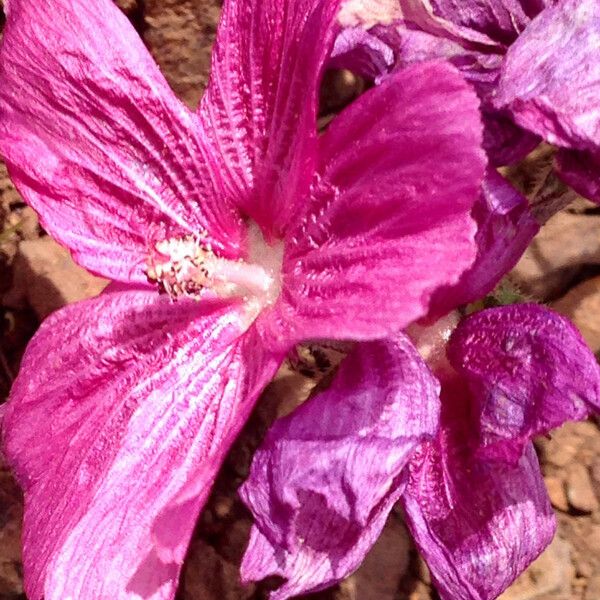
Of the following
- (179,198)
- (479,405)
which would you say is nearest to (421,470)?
(479,405)

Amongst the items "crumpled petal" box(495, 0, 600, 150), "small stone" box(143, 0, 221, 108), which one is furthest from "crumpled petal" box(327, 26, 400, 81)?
"small stone" box(143, 0, 221, 108)

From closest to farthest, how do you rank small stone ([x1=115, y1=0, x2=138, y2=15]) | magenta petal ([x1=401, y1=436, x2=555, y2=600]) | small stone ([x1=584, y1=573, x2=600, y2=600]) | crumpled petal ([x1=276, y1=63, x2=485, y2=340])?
crumpled petal ([x1=276, y1=63, x2=485, y2=340]) < magenta petal ([x1=401, y1=436, x2=555, y2=600]) < small stone ([x1=584, y1=573, x2=600, y2=600]) < small stone ([x1=115, y1=0, x2=138, y2=15])

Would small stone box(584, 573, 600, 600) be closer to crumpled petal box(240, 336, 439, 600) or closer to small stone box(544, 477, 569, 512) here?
small stone box(544, 477, 569, 512)

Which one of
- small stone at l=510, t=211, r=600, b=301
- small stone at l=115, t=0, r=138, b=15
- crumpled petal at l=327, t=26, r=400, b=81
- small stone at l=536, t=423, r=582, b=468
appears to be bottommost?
small stone at l=536, t=423, r=582, b=468

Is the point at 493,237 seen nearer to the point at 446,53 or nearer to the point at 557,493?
the point at 446,53

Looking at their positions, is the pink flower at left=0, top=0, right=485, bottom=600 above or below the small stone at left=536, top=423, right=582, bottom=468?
above

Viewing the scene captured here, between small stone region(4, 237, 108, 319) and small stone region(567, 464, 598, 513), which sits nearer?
small stone region(567, 464, 598, 513)
